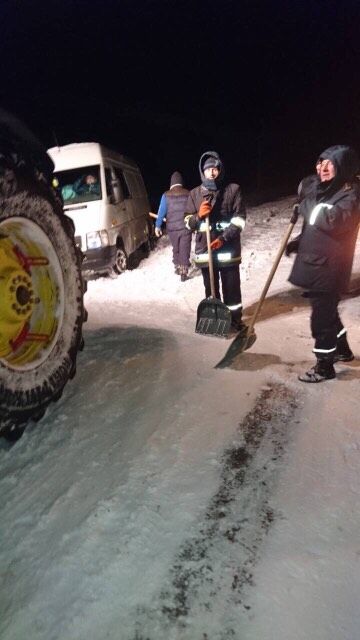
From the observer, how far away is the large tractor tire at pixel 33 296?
238cm

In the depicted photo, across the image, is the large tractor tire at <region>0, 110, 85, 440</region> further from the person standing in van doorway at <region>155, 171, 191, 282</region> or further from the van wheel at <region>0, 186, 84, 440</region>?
the person standing in van doorway at <region>155, 171, 191, 282</region>

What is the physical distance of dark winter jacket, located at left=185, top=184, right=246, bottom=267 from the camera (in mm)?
5023

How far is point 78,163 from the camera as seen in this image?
8500 mm

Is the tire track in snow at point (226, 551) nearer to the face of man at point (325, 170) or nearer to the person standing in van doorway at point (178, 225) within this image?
the face of man at point (325, 170)

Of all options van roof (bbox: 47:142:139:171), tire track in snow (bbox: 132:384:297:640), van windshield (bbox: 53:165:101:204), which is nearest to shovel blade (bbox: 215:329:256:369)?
tire track in snow (bbox: 132:384:297:640)

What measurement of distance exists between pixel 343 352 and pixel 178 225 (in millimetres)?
4934

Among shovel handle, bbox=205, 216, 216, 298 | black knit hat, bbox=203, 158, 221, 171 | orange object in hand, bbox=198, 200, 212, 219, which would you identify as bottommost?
shovel handle, bbox=205, 216, 216, 298

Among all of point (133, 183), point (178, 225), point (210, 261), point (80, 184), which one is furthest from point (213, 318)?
point (133, 183)

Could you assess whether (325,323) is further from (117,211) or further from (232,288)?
(117,211)

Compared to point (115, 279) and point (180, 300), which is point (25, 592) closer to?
point (180, 300)

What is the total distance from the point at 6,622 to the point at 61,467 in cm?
86

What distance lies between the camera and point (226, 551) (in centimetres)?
200

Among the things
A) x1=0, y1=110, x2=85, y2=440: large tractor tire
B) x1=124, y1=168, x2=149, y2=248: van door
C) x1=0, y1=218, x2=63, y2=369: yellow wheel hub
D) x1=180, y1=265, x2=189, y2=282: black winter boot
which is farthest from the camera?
x1=124, y1=168, x2=149, y2=248: van door

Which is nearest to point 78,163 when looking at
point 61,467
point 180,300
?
point 180,300
